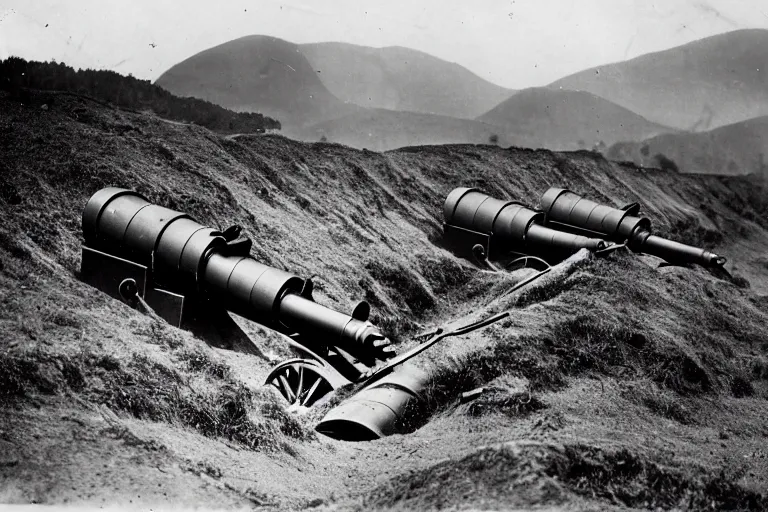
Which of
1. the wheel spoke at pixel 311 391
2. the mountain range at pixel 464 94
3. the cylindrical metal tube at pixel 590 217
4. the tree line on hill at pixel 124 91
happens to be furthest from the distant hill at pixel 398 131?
the wheel spoke at pixel 311 391

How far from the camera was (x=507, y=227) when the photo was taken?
1948cm

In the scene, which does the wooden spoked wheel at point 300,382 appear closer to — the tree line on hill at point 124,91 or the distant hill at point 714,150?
the tree line on hill at point 124,91

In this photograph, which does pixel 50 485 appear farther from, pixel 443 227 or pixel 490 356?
pixel 443 227

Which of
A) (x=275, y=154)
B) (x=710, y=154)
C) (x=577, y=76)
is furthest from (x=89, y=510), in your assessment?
(x=710, y=154)

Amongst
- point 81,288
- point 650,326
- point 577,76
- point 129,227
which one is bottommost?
point 650,326

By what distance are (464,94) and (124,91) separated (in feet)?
51.3

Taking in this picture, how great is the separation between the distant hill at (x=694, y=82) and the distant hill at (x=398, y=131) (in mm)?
4526

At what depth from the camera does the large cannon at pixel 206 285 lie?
10461 mm

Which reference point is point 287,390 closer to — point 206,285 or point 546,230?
point 206,285

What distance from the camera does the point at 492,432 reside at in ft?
25.1

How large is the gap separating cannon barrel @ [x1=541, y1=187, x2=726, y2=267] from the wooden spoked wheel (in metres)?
13.8

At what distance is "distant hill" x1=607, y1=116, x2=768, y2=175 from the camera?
37.4m

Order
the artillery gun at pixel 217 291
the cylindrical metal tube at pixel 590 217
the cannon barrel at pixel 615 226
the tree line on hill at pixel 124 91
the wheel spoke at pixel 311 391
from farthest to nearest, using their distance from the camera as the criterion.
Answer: the cylindrical metal tube at pixel 590 217 → the cannon barrel at pixel 615 226 → the tree line on hill at pixel 124 91 → the artillery gun at pixel 217 291 → the wheel spoke at pixel 311 391

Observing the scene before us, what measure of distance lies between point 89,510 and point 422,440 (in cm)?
401
